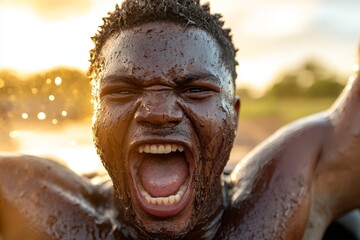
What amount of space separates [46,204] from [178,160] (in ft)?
2.07

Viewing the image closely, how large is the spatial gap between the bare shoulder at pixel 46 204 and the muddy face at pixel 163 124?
292 mm

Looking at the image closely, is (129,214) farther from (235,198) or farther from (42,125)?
(42,125)

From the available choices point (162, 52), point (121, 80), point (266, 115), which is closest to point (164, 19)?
point (162, 52)

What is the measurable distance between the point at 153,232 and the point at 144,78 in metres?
0.49

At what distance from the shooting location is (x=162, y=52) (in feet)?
7.02

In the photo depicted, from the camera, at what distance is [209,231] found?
8.07 feet

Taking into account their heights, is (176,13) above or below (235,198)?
above

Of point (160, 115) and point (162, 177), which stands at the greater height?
point (160, 115)

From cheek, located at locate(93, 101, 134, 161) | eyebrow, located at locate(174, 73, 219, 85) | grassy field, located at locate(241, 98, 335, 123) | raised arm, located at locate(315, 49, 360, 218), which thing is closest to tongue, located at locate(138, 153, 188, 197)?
cheek, located at locate(93, 101, 134, 161)

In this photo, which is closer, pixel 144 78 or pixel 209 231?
pixel 144 78

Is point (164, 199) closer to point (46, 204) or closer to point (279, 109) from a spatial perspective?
point (46, 204)

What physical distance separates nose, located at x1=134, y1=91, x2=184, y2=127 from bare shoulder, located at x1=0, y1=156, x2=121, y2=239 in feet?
1.92

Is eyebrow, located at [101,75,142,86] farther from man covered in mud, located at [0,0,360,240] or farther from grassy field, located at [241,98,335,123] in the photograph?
grassy field, located at [241,98,335,123]

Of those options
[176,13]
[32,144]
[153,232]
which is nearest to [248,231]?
[153,232]
